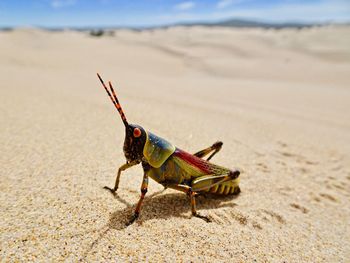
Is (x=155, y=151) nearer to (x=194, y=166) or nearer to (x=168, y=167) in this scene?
(x=168, y=167)

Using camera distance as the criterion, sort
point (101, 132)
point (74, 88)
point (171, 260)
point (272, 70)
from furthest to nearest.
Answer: point (272, 70) → point (74, 88) → point (101, 132) → point (171, 260)

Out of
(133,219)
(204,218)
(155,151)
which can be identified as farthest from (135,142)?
(204,218)

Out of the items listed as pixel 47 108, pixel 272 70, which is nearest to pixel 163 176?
pixel 47 108

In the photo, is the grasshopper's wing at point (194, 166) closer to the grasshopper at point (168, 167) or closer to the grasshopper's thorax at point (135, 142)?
the grasshopper at point (168, 167)

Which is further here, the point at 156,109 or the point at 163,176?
the point at 156,109

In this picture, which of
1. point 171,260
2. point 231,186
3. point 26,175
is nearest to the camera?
point 171,260

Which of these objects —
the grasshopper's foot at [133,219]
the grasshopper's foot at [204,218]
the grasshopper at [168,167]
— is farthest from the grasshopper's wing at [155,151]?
the grasshopper's foot at [204,218]

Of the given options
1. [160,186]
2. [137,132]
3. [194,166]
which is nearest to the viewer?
[137,132]

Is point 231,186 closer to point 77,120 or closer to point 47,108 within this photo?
point 77,120
